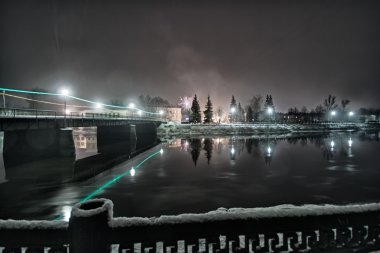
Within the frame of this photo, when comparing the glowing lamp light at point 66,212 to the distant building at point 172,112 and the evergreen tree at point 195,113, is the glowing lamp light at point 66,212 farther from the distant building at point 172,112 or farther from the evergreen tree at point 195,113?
the distant building at point 172,112

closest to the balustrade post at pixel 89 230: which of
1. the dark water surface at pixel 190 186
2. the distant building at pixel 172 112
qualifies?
the dark water surface at pixel 190 186

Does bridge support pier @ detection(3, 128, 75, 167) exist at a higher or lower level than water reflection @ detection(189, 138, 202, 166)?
higher

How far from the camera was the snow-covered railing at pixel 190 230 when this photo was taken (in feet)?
17.5

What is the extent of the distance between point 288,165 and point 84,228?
33561mm

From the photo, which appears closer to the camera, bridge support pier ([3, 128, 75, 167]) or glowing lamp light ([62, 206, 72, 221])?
glowing lamp light ([62, 206, 72, 221])

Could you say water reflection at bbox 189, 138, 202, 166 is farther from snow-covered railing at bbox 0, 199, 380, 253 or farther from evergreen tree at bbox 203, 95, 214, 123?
evergreen tree at bbox 203, 95, 214, 123

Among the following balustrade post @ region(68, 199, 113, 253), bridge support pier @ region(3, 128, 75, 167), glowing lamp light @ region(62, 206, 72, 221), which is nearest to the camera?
balustrade post @ region(68, 199, 113, 253)

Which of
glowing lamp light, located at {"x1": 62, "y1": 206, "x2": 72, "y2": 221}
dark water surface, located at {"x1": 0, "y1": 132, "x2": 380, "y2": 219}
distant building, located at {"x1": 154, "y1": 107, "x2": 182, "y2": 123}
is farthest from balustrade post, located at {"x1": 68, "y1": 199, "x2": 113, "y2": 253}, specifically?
distant building, located at {"x1": 154, "y1": 107, "x2": 182, "y2": 123}

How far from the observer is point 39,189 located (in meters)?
24.0

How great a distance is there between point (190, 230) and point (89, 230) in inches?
77.9

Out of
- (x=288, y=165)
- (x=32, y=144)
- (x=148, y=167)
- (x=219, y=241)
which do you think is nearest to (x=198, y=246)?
(x=219, y=241)

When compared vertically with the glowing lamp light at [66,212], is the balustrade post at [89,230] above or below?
above

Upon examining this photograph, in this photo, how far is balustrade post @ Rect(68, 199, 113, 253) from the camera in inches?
205

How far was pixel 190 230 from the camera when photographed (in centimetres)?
565
